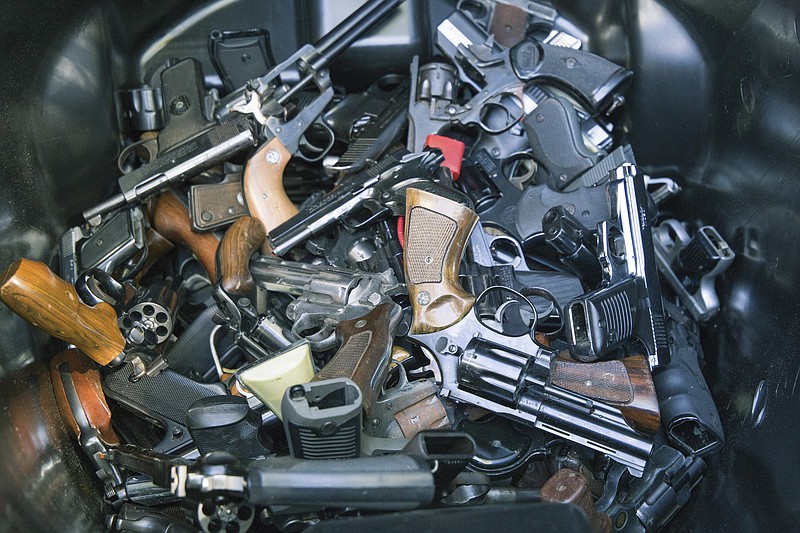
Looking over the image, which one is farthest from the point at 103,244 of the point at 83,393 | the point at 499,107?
the point at 499,107

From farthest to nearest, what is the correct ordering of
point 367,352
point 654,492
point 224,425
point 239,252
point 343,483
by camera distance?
point 239,252
point 654,492
point 367,352
point 224,425
point 343,483

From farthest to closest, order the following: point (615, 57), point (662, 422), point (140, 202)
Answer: point (615, 57), point (140, 202), point (662, 422)

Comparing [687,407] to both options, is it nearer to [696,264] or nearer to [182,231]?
[696,264]

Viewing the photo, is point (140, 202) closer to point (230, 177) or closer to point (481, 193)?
point (230, 177)

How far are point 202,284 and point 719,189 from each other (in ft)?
7.23

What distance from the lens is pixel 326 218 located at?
315 centimetres

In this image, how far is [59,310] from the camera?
2.66 metres

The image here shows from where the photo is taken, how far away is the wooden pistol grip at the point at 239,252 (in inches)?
118

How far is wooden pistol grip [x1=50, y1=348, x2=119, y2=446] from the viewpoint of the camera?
2.75m

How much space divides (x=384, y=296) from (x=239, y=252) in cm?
61

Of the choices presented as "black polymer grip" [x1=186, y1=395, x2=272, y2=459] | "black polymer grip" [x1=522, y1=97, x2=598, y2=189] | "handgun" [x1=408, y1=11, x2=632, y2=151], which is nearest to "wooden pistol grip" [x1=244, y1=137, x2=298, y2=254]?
"handgun" [x1=408, y1=11, x2=632, y2=151]

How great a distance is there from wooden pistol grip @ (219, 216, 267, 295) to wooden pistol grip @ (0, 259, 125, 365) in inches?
17.4

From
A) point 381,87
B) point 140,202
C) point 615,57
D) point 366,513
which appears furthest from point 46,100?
point 615,57

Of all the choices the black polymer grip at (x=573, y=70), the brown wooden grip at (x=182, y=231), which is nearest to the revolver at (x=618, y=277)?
the black polymer grip at (x=573, y=70)
